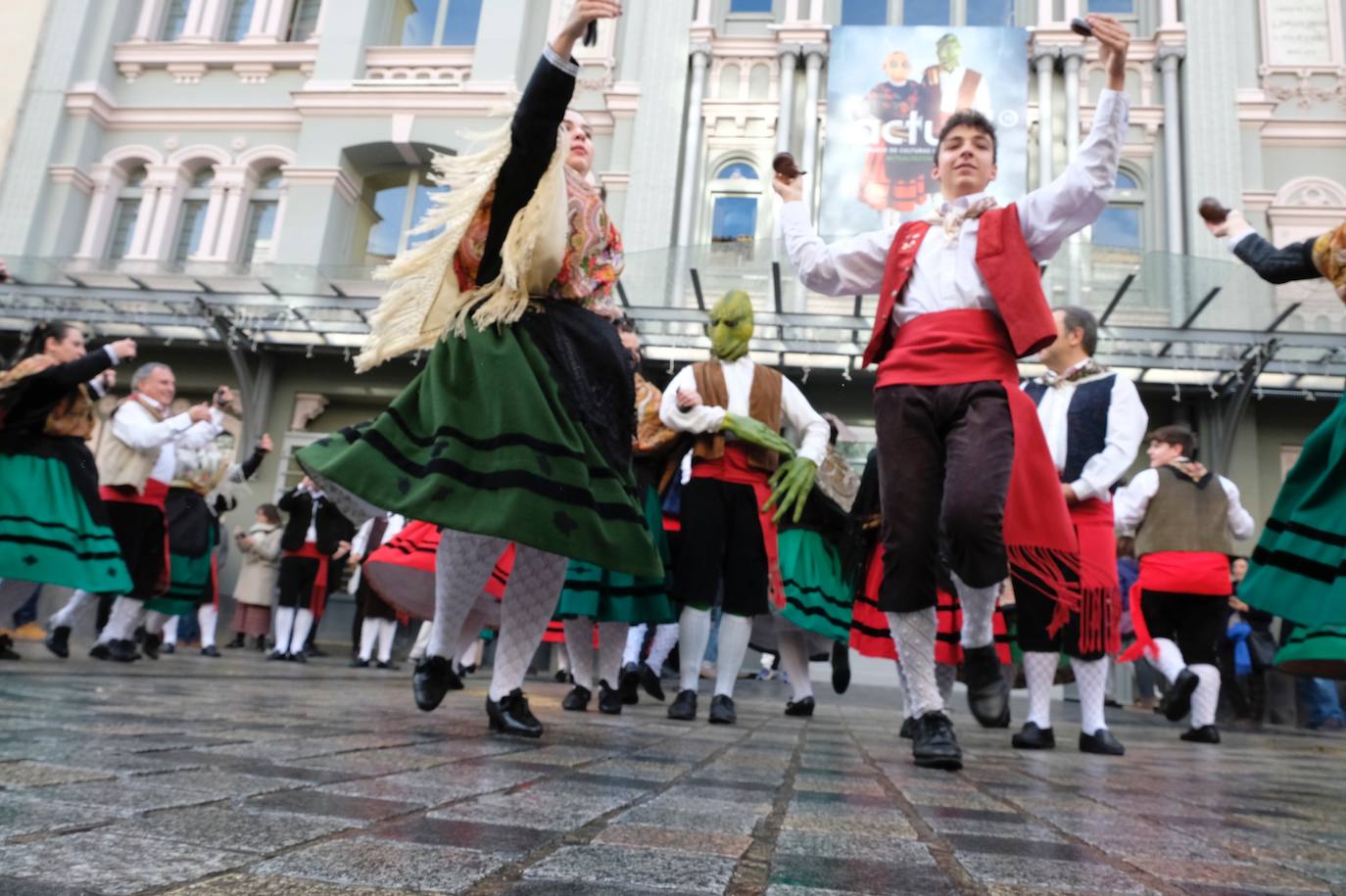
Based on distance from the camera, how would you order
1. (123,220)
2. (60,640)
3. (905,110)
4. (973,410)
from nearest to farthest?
(973,410)
(60,640)
(905,110)
(123,220)

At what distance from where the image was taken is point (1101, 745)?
425cm

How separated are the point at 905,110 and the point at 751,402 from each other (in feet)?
35.1

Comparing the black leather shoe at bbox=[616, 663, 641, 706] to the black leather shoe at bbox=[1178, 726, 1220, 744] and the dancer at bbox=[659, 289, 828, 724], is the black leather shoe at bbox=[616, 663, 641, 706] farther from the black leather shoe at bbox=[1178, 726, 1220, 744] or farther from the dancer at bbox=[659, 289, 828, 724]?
the black leather shoe at bbox=[1178, 726, 1220, 744]

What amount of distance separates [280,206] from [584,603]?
44.6 feet

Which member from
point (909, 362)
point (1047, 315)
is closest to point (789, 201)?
point (909, 362)

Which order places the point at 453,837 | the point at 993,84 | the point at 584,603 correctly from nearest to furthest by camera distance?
1. the point at 453,837
2. the point at 584,603
3. the point at 993,84

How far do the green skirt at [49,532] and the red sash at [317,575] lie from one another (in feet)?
16.6

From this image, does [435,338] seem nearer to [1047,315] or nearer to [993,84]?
[1047,315]

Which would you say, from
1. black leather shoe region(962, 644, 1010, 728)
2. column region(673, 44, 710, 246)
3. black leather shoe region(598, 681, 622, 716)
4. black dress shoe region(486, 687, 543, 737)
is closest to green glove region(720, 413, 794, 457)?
black leather shoe region(598, 681, 622, 716)

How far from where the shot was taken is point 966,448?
2.94 meters

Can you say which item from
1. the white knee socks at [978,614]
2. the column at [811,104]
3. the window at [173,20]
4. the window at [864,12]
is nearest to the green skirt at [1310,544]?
the white knee socks at [978,614]

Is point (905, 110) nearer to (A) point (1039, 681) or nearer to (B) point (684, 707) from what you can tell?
(A) point (1039, 681)

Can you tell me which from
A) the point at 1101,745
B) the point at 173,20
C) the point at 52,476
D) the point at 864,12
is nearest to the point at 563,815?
the point at 1101,745

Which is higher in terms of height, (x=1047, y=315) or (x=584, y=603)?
(x=1047, y=315)
